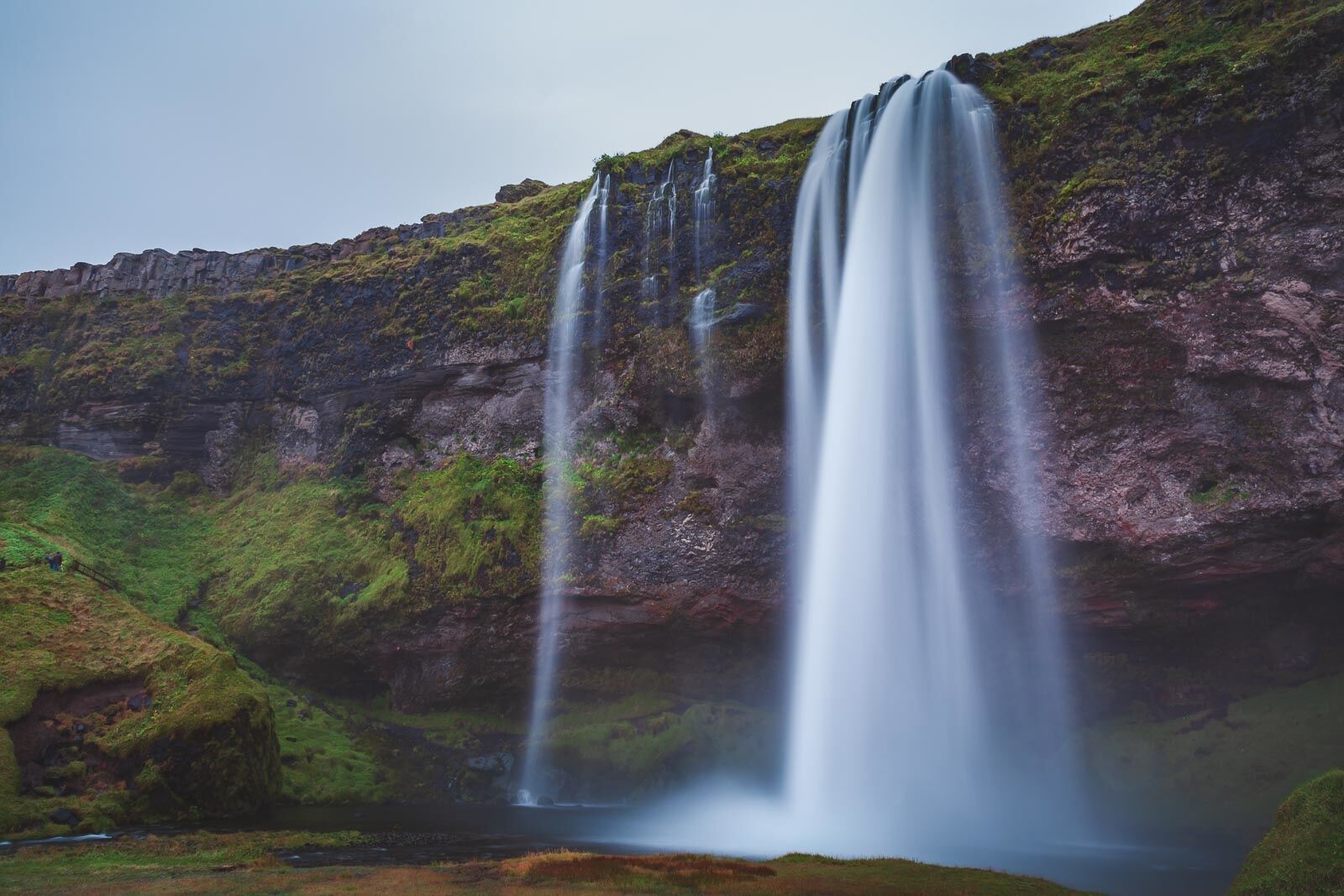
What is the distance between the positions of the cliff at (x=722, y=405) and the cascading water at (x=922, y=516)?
3.23 ft

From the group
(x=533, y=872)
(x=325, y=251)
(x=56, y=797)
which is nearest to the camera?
(x=533, y=872)

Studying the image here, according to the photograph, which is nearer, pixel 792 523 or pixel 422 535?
pixel 792 523

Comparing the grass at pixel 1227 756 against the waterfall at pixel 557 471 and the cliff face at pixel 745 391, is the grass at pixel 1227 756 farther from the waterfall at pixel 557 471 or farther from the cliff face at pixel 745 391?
the waterfall at pixel 557 471

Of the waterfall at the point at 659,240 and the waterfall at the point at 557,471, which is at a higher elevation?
the waterfall at the point at 659,240

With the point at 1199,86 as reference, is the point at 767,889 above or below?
below

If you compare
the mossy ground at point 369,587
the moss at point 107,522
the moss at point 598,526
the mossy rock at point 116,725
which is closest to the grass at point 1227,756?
the mossy ground at point 369,587

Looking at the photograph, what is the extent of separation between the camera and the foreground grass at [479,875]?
1287cm

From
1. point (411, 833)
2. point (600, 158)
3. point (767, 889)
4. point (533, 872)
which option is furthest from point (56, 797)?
point (600, 158)

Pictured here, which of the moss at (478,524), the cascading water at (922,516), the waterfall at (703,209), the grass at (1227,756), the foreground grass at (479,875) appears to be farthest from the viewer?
the waterfall at (703,209)

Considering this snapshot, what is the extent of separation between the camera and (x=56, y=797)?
19.2 metres

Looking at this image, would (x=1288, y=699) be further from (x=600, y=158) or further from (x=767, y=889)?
(x=600, y=158)

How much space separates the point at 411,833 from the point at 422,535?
522 inches

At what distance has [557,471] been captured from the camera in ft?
101

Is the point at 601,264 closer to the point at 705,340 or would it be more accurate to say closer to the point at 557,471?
the point at 705,340
